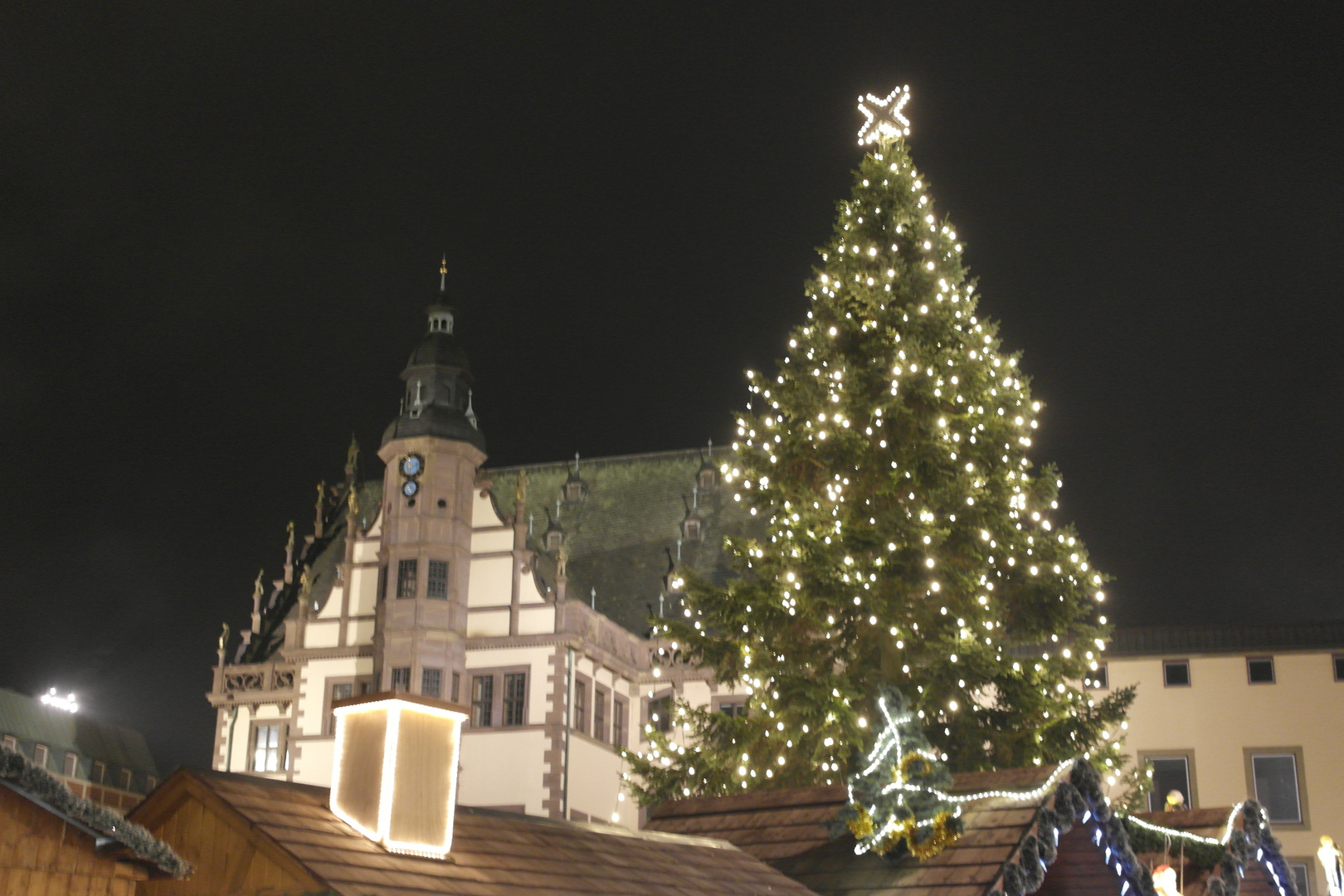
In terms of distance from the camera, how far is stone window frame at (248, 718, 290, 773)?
137 feet

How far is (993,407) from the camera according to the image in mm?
21125

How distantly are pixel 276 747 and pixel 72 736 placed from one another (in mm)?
11247

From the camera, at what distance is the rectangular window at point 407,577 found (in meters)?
39.5

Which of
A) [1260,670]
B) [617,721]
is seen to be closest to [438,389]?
[617,721]

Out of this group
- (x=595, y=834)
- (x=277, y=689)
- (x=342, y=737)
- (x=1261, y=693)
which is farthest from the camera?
(x=277, y=689)

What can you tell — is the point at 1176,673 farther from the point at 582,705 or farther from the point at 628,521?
the point at 628,521

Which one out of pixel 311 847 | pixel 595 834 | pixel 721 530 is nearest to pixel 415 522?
pixel 721 530

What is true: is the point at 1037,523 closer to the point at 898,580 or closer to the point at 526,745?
the point at 898,580

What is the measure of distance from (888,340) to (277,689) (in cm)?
2659

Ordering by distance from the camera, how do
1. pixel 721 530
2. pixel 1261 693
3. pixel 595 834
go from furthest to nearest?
pixel 721 530 < pixel 1261 693 < pixel 595 834

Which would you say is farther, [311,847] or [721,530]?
[721,530]

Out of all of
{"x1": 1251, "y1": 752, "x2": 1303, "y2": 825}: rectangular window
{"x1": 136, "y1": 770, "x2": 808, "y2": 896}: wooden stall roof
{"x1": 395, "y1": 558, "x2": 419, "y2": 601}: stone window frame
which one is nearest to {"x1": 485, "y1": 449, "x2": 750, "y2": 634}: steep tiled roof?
{"x1": 395, "y1": 558, "x2": 419, "y2": 601}: stone window frame

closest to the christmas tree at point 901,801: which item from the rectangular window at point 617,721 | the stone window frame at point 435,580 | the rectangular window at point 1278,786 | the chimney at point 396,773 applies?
the chimney at point 396,773

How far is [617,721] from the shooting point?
41.9 meters
